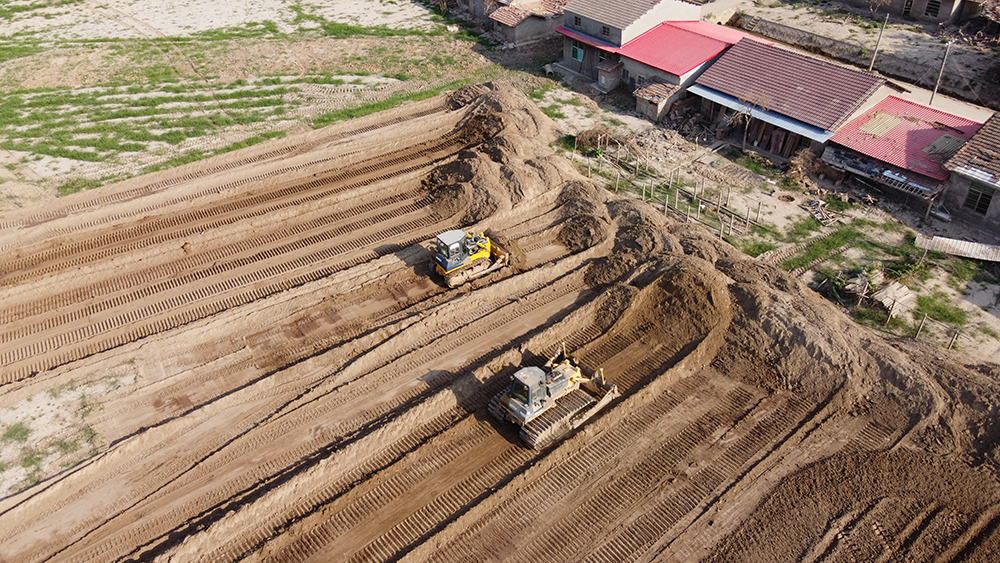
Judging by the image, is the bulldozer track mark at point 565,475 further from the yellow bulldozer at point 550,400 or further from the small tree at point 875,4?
the small tree at point 875,4

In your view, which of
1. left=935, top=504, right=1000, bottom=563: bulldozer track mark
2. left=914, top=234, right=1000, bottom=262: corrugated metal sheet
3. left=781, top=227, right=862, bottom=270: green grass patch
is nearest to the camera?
left=935, top=504, right=1000, bottom=563: bulldozer track mark

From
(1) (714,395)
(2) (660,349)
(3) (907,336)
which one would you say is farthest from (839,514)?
(3) (907,336)

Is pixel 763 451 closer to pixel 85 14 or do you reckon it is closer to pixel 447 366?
pixel 447 366

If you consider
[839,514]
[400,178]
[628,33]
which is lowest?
[839,514]

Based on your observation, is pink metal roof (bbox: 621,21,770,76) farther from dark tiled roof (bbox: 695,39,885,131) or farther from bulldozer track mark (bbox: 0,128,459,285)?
bulldozer track mark (bbox: 0,128,459,285)

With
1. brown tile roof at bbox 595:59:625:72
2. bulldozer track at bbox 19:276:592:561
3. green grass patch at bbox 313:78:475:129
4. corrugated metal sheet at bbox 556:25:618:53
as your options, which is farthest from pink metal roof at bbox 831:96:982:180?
bulldozer track at bbox 19:276:592:561

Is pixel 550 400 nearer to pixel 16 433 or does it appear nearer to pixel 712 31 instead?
pixel 16 433

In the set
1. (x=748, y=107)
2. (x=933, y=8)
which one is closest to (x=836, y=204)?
(x=748, y=107)
